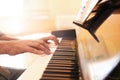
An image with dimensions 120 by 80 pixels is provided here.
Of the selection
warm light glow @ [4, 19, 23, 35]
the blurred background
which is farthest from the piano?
warm light glow @ [4, 19, 23, 35]

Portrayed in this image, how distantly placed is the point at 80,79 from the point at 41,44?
269 millimetres

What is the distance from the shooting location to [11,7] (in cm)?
181

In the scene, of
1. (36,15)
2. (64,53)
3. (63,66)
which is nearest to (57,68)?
(63,66)

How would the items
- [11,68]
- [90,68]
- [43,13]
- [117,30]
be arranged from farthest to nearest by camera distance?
[43,13]
[11,68]
[117,30]
[90,68]

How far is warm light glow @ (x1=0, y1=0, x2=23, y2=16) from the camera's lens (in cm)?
179

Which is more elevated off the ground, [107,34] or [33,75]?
[107,34]

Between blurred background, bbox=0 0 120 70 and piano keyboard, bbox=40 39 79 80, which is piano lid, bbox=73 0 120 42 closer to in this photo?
piano keyboard, bbox=40 39 79 80

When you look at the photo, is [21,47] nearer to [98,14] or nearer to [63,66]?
[63,66]

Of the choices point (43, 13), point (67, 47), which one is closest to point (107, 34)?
point (67, 47)

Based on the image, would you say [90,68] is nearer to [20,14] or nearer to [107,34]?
[107,34]

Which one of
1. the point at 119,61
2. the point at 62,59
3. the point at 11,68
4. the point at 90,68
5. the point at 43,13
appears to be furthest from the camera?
the point at 43,13

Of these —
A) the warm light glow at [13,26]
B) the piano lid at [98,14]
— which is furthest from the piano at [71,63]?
the warm light glow at [13,26]

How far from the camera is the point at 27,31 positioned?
1.84 metres

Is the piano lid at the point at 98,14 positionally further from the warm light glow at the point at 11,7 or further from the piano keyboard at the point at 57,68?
the warm light glow at the point at 11,7
